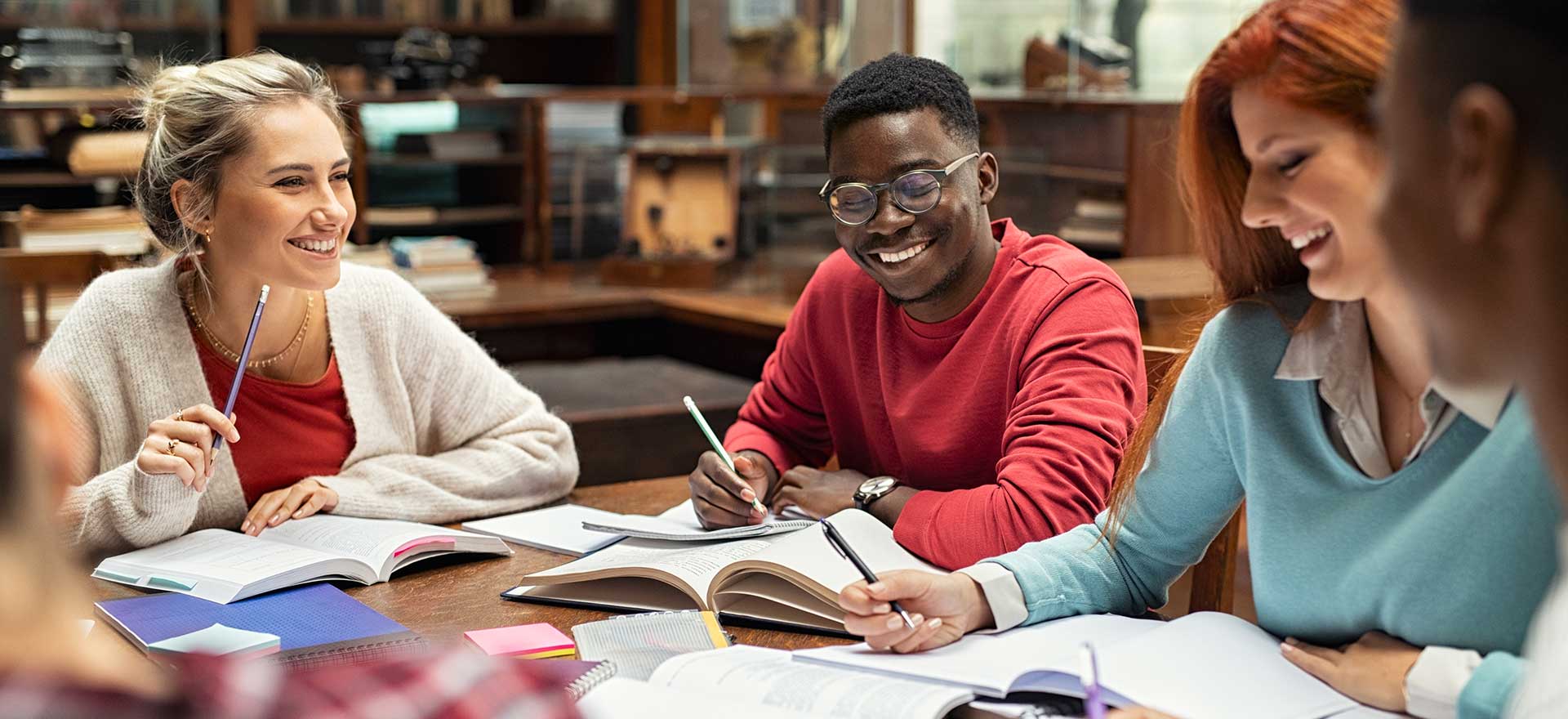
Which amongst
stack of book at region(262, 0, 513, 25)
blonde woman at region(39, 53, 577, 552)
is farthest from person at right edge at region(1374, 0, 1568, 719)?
stack of book at region(262, 0, 513, 25)

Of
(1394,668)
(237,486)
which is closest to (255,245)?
(237,486)

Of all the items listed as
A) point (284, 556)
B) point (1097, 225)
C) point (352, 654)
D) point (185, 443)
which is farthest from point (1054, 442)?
point (1097, 225)

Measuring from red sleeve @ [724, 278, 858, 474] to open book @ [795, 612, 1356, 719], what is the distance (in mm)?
783

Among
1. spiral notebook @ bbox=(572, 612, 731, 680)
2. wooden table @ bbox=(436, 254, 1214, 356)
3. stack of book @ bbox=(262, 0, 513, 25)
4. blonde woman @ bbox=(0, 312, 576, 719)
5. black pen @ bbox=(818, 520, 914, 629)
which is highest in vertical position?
stack of book @ bbox=(262, 0, 513, 25)

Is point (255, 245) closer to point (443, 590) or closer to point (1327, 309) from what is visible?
point (443, 590)

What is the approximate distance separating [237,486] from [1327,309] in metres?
1.37

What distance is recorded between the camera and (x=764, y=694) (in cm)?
127

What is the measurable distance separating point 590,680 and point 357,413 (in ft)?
3.10

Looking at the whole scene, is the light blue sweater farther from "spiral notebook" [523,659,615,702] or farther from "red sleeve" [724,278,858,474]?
"red sleeve" [724,278,858,474]

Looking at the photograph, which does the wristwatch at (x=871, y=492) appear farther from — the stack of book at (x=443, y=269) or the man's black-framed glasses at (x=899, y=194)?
the stack of book at (x=443, y=269)

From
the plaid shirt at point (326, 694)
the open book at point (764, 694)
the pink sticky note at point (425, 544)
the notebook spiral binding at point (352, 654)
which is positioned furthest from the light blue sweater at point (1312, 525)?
the plaid shirt at point (326, 694)

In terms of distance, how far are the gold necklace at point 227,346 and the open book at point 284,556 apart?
0.90ft

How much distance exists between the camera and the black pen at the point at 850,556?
4.64ft

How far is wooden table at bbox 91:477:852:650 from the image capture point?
1526 mm
